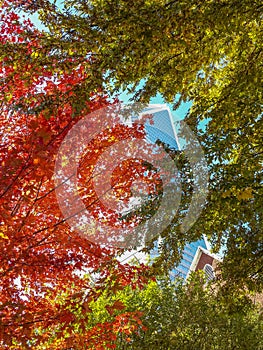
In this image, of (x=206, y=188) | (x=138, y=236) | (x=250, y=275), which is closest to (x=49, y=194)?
(x=138, y=236)

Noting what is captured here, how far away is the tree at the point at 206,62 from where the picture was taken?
15.5 ft

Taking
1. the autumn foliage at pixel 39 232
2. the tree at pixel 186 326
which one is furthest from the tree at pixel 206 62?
the tree at pixel 186 326

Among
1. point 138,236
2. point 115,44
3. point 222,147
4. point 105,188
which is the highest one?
point 105,188

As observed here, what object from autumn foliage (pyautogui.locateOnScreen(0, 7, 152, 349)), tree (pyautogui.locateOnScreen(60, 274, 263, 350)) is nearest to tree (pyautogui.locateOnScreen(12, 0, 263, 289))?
autumn foliage (pyautogui.locateOnScreen(0, 7, 152, 349))

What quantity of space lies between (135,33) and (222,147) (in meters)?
2.40

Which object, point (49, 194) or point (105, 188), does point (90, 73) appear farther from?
→ point (105, 188)

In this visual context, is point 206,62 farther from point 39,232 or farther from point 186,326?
point 186,326

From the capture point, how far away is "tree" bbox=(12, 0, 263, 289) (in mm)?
4711

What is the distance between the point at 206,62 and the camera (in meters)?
7.00

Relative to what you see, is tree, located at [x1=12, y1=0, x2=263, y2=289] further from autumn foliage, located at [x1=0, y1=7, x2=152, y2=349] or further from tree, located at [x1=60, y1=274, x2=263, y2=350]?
tree, located at [x1=60, y1=274, x2=263, y2=350]

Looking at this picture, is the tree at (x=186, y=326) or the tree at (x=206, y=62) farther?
the tree at (x=186, y=326)

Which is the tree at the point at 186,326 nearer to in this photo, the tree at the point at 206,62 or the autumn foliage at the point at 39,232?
the autumn foliage at the point at 39,232

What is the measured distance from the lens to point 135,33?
462 centimetres

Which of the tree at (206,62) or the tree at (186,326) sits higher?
the tree at (206,62)
